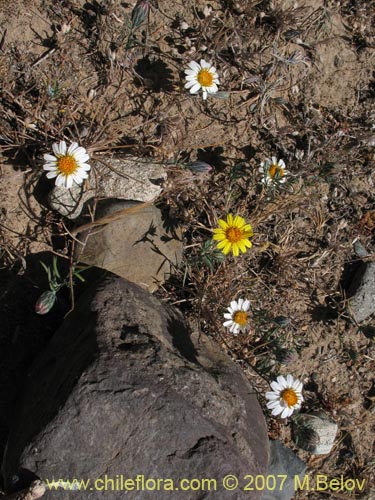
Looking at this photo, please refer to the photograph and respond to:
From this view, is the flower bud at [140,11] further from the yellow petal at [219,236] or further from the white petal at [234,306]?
the white petal at [234,306]

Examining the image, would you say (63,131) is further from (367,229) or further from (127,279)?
(367,229)

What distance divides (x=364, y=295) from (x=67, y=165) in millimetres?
2283

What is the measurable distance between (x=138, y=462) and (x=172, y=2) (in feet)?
10.0

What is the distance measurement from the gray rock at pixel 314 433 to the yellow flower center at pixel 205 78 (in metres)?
2.36

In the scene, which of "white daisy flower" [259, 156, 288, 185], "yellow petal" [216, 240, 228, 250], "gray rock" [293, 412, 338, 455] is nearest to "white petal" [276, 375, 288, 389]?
"gray rock" [293, 412, 338, 455]

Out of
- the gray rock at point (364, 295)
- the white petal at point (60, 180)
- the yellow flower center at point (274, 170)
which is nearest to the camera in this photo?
the white petal at point (60, 180)

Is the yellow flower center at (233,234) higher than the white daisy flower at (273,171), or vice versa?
the white daisy flower at (273,171)

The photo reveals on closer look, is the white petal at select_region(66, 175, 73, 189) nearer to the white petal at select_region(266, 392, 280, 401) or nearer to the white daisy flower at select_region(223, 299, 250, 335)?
the white daisy flower at select_region(223, 299, 250, 335)

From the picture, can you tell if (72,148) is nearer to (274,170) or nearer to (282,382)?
(274,170)

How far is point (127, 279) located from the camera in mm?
3105

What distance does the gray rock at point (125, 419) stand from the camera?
7.57ft

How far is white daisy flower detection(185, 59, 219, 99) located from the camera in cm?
339

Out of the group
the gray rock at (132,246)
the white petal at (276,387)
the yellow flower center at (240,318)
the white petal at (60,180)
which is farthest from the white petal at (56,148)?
the white petal at (276,387)

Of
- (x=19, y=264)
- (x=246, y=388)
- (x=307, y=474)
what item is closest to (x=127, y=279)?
(x=19, y=264)
